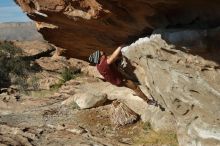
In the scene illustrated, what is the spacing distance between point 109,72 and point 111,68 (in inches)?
5.0

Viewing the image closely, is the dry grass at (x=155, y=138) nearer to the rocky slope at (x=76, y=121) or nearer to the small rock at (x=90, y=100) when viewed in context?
the rocky slope at (x=76, y=121)

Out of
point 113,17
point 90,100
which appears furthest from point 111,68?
point 90,100

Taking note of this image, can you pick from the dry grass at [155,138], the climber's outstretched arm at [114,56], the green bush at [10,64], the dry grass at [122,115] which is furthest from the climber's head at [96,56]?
the green bush at [10,64]

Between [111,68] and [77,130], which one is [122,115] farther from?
[111,68]

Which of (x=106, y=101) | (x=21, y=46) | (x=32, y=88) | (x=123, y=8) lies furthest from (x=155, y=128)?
(x=21, y=46)

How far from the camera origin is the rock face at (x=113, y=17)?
26.9 ft

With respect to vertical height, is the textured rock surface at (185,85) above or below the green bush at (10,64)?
above

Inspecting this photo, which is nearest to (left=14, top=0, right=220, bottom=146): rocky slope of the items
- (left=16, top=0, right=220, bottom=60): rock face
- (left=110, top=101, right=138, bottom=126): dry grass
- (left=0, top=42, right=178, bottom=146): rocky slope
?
(left=16, top=0, right=220, bottom=60): rock face

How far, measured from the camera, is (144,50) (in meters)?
9.61

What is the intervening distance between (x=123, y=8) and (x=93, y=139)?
4.79m

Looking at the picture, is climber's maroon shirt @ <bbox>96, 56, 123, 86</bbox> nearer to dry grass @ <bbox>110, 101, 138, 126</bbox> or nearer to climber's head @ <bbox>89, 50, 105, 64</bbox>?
climber's head @ <bbox>89, 50, 105, 64</bbox>

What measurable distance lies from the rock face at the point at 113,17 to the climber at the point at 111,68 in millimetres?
246

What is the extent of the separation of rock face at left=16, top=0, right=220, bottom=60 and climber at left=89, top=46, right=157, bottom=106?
246 mm

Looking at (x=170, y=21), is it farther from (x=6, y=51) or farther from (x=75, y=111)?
(x=6, y=51)
